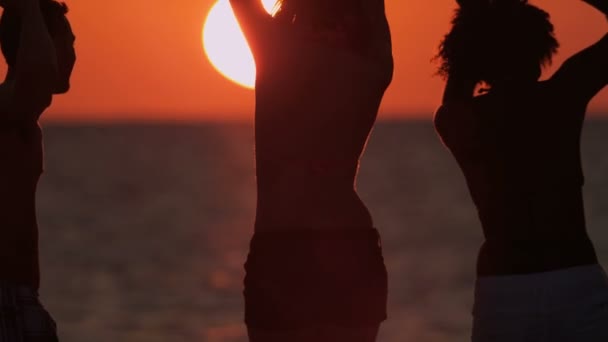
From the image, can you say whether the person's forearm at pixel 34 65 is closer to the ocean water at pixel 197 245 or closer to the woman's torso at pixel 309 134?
the woman's torso at pixel 309 134

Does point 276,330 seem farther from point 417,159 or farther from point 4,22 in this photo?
point 417,159

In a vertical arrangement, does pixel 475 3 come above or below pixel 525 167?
above

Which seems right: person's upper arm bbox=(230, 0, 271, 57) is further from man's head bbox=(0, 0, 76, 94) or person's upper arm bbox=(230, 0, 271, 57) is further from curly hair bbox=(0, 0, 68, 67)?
curly hair bbox=(0, 0, 68, 67)

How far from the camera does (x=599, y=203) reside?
1124 inches

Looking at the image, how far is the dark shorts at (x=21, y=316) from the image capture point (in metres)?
4.61

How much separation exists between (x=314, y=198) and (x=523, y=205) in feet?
2.60

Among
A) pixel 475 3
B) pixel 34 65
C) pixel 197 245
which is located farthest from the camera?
pixel 197 245

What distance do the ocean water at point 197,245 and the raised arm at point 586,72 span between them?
6876mm

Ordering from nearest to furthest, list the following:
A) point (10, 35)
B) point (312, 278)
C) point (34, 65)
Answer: point (34, 65) → point (312, 278) → point (10, 35)

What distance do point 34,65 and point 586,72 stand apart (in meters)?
1.87

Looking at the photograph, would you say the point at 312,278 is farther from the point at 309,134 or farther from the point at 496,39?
the point at 496,39

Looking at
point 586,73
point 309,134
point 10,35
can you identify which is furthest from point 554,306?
point 10,35

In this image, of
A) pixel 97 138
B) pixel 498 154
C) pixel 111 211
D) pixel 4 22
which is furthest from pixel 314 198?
pixel 97 138

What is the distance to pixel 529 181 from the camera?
16.2ft
